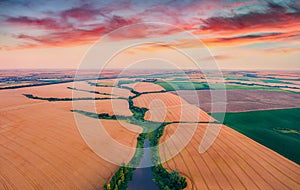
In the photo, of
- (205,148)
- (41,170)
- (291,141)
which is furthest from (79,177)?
(291,141)

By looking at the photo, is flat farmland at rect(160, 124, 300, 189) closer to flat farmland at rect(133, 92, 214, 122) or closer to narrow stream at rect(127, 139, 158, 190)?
narrow stream at rect(127, 139, 158, 190)

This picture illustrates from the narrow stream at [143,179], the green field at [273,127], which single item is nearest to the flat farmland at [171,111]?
the green field at [273,127]

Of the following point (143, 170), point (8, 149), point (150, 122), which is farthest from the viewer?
point (150, 122)

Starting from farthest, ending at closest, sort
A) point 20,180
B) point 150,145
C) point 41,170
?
point 150,145, point 41,170, point 20,180

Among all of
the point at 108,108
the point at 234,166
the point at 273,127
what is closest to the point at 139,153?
the point at 234,166

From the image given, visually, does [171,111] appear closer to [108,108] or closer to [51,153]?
[108,108]

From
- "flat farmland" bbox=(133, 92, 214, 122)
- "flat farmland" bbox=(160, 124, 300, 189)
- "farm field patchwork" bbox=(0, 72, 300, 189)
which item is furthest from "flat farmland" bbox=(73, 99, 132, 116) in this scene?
"flat farmland" bbox=(160, 124, 300, 189)

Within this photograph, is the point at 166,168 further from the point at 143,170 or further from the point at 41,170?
the point at 41,170
